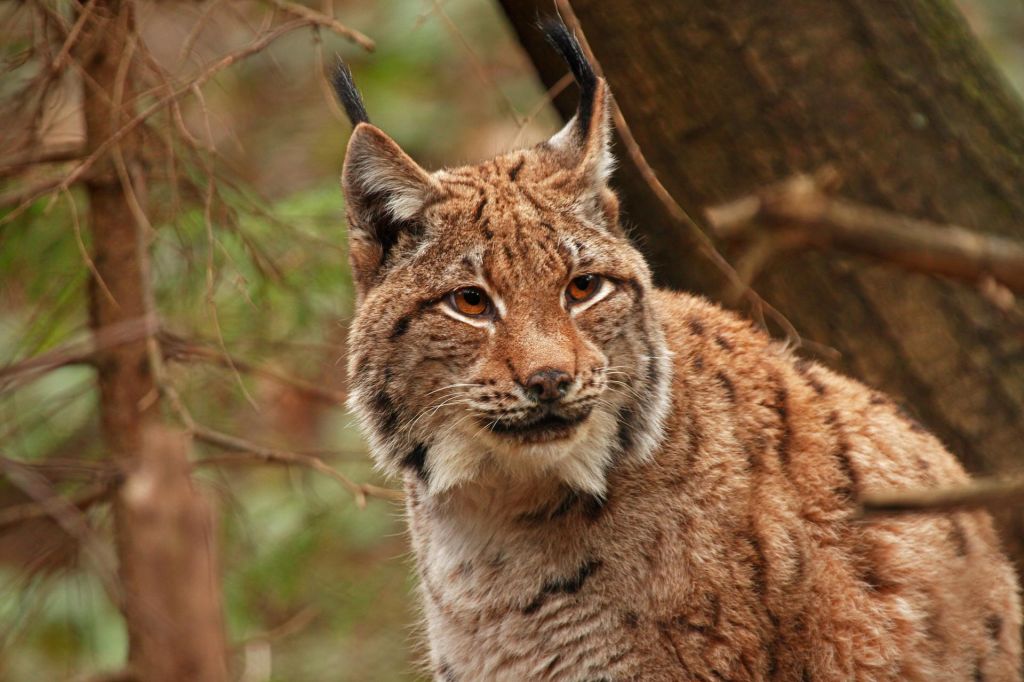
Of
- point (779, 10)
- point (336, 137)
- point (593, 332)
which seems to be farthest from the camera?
point (336, 137)

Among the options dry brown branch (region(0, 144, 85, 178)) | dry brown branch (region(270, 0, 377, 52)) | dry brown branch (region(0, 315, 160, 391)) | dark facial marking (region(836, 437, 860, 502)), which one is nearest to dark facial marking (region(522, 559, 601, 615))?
dark facial marking (region(836, 437, 860, 502))

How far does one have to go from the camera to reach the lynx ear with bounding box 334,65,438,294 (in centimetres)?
473

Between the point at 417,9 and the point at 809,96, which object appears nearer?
the point at 809,96

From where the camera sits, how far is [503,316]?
4484 mm

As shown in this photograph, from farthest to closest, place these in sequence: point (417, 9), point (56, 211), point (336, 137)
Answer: point (336, 137), point (417, 9), point (56, 211)

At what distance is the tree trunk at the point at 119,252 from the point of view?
228 inches

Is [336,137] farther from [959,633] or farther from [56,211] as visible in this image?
[959,633]

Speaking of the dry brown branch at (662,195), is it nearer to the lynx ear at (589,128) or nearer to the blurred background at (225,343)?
the lynx ear at (589,128)

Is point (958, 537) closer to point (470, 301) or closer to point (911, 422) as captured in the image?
point (911, 422)

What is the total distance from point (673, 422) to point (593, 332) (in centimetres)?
53

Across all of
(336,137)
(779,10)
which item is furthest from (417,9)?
(779,10)

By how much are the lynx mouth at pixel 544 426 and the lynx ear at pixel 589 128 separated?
940 mm

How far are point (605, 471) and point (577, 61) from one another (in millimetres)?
1513

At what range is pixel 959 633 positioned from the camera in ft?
15.6
